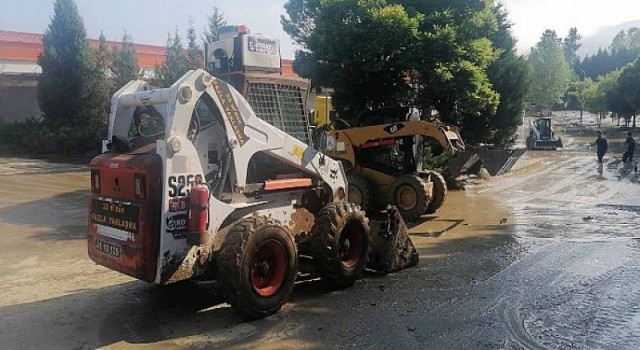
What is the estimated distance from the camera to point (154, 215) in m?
5.11

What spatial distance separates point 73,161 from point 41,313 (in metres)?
16.2

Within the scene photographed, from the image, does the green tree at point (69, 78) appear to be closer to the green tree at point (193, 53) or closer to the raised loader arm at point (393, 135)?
the green tree at point (193, 53)

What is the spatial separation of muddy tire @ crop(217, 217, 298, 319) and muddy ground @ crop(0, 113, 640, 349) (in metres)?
0.22

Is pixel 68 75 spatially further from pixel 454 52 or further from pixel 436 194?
pixel 436 194

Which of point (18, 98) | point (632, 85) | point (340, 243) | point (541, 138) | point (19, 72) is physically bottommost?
point (340, 243)

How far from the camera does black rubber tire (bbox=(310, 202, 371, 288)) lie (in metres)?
6.46

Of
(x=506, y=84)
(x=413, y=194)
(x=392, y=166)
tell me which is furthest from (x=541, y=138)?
(x=413, y=194)

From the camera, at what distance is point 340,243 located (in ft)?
22.3

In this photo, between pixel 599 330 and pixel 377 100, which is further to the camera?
pixel 377 100

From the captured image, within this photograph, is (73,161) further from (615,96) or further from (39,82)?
(615,96)

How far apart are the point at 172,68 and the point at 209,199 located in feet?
57.9

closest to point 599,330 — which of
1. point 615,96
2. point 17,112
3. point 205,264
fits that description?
point 205,264

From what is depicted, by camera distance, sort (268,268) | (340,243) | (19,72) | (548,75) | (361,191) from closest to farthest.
A: (268,268)
(340,243)
(361,191)
(19,72)
(548,75)

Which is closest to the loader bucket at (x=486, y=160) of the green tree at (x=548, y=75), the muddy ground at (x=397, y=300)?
the muddy ground at (x=397, y=300)
